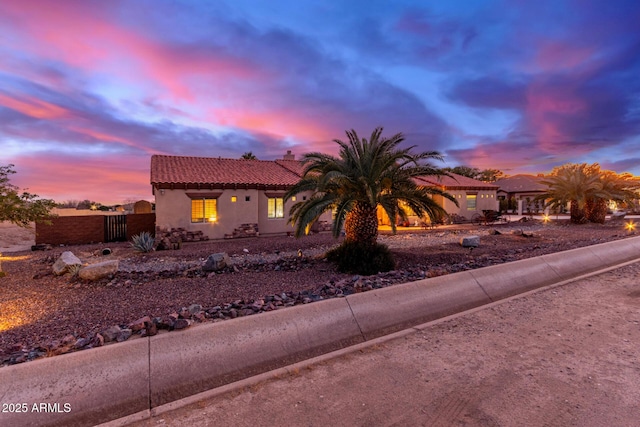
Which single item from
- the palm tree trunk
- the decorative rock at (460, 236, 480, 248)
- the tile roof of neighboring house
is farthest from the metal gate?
the tile roof of neighboring house

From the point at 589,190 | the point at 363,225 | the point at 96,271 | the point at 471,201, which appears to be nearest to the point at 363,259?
the point at 363,225

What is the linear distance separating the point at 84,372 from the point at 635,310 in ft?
28.2

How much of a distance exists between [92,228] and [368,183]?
1607 centimetres

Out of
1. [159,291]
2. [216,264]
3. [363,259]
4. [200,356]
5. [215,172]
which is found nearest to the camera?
[200,356]

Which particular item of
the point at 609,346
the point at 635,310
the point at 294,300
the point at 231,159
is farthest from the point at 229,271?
the point at 231,159

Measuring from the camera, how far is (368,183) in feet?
32.6

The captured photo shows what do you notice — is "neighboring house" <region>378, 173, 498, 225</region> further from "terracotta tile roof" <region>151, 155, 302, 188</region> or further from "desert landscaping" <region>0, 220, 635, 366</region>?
"desert landscaping" <region>0, 220, 635, 366</region>

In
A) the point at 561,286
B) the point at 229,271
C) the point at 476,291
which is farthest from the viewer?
the point at 229,271

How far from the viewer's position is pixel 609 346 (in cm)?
455

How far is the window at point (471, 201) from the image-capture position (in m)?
29.2

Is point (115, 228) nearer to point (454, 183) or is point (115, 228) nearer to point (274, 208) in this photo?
point (274, 208)

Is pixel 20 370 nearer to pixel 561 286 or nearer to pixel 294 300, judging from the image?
pixel 294 300

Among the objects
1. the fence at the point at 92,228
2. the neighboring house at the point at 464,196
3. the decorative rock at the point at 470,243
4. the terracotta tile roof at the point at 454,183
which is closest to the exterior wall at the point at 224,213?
the fence at the point at 92,228

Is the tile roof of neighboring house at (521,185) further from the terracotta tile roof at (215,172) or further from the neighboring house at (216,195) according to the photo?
the terracotta tile roof at (215,172)
